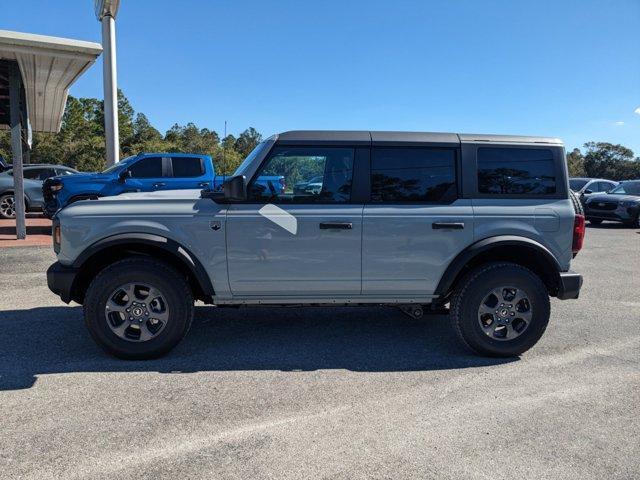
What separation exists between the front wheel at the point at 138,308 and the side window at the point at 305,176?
1.01m

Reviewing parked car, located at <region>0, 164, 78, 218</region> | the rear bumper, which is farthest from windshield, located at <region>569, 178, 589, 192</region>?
parked car, located at <region>0, 164, 78, 218</region>

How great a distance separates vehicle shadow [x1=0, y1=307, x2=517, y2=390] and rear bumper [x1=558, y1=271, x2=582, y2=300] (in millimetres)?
750

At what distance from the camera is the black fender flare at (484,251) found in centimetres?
426

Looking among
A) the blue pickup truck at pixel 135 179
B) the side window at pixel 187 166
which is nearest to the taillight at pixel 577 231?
the blue pickup truck at pixel 135 179

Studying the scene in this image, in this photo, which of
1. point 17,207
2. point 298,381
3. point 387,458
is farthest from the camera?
point 17,207

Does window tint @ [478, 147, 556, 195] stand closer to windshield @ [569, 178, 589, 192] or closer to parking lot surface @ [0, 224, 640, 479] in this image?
parking lot surface @ [0, 224, 640, 479]

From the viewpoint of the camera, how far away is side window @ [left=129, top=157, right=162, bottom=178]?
11.3m

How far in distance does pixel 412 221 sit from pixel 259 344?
1.81 metres

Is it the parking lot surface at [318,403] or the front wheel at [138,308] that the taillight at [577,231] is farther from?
the front wheel at [138,308]

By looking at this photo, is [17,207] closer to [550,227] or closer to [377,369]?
[377,369]

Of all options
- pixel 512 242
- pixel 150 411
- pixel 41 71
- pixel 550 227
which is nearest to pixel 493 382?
pixel 512 242

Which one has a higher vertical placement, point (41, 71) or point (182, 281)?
point (41, 71)

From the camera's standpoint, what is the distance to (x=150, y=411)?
10.8ft

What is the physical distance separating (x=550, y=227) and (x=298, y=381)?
8.29 ft
